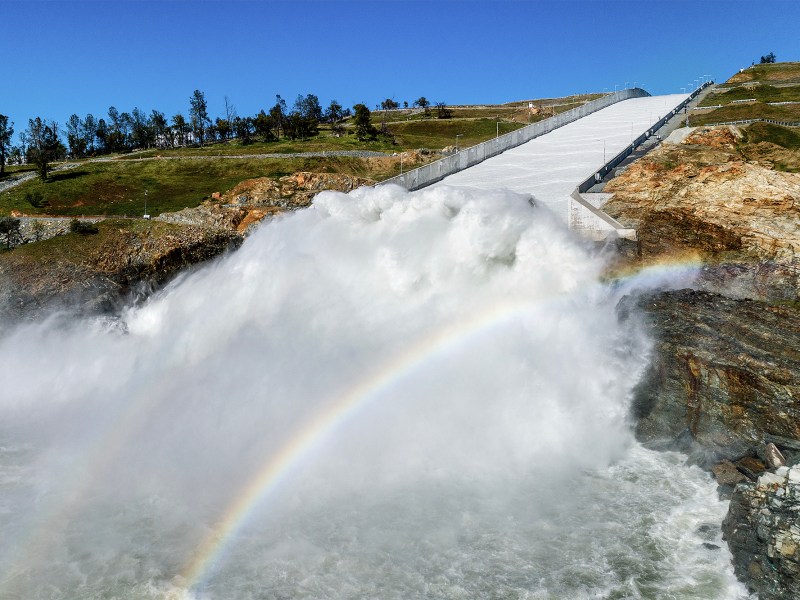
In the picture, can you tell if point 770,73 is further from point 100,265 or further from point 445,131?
point 100,265

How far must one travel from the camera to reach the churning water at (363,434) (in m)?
11.1

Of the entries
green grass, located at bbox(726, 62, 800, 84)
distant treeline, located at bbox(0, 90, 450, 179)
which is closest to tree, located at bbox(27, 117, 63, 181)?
distant treeline, located at bbox(0, 90, 450, 179)

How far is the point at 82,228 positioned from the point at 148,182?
70.6ft

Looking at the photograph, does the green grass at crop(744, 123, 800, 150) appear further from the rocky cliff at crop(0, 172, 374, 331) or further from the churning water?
the churning water

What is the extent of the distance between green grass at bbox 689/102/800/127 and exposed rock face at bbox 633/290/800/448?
37578 millimetres

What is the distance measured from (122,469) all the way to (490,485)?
9.59 m

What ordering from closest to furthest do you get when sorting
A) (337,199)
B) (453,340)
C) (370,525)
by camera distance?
(370,525) < (453,340) < (337,199)

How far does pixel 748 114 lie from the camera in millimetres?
50750

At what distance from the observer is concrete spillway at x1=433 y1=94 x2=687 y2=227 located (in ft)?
96.6

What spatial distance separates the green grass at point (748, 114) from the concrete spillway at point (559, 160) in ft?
11.8

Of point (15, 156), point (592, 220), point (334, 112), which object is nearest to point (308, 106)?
point (334, 112)

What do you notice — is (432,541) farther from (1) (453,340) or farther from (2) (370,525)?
(1) (453,340)

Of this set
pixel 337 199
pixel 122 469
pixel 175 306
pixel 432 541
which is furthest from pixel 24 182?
pixel 432 541

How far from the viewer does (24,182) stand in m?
56.2
